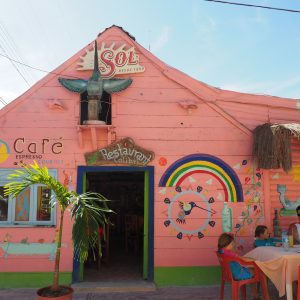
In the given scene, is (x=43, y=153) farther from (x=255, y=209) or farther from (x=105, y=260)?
(x=255, y=209)

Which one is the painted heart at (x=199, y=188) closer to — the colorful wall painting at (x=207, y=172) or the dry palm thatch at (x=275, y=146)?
the colorful wall painting at (x=207, y=172)

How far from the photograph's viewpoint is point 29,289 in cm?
673

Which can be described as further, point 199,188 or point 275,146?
point 199,188

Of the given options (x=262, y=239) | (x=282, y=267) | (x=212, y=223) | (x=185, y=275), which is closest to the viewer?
(x=282, y=267)

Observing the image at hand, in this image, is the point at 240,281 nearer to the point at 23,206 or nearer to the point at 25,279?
the point at 25,279

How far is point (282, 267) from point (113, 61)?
15.6 ft

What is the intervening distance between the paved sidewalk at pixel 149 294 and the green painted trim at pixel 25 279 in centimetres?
12

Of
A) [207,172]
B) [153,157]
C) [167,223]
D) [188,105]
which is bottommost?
[167,223]

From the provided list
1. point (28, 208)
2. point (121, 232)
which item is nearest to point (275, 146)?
point (28, 208)

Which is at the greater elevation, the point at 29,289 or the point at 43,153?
the point at 43,153

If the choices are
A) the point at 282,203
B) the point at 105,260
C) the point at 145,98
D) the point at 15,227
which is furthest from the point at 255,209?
the point at 15,227

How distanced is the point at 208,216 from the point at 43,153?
3.37 metres

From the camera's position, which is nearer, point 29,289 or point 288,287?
point 288,287

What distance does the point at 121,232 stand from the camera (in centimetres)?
1358
